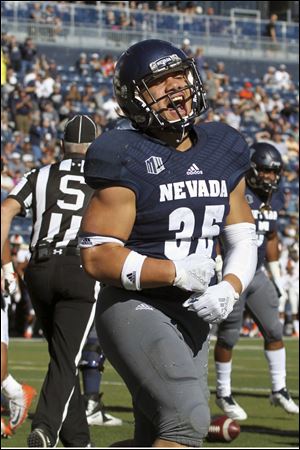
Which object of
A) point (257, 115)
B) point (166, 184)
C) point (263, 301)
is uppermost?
point (166, 184)

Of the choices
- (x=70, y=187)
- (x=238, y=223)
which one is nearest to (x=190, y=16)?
(x=70, y=187)

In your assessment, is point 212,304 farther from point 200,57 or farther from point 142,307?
point 200,57

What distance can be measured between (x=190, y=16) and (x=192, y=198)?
2419 centimetres

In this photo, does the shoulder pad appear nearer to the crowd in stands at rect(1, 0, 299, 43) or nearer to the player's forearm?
the player's forearm

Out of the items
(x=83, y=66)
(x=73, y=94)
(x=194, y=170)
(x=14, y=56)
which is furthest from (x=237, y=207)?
(x=83, y=66)

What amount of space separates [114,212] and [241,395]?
621 cm

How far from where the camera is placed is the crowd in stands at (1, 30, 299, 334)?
20.0 m

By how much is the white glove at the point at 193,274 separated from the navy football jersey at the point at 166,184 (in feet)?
0.47

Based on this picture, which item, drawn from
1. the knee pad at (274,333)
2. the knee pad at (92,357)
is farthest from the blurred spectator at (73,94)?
the knee pad at (92,357)

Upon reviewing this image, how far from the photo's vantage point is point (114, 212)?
3955 millimetres

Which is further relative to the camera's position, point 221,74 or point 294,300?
point 221,74

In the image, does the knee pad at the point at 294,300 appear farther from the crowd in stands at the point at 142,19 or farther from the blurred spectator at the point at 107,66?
the crowd in stands at the point at 142,19

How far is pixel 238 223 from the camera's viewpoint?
168 inches

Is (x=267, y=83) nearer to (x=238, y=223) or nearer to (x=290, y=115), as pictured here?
(x=290, y=115)
